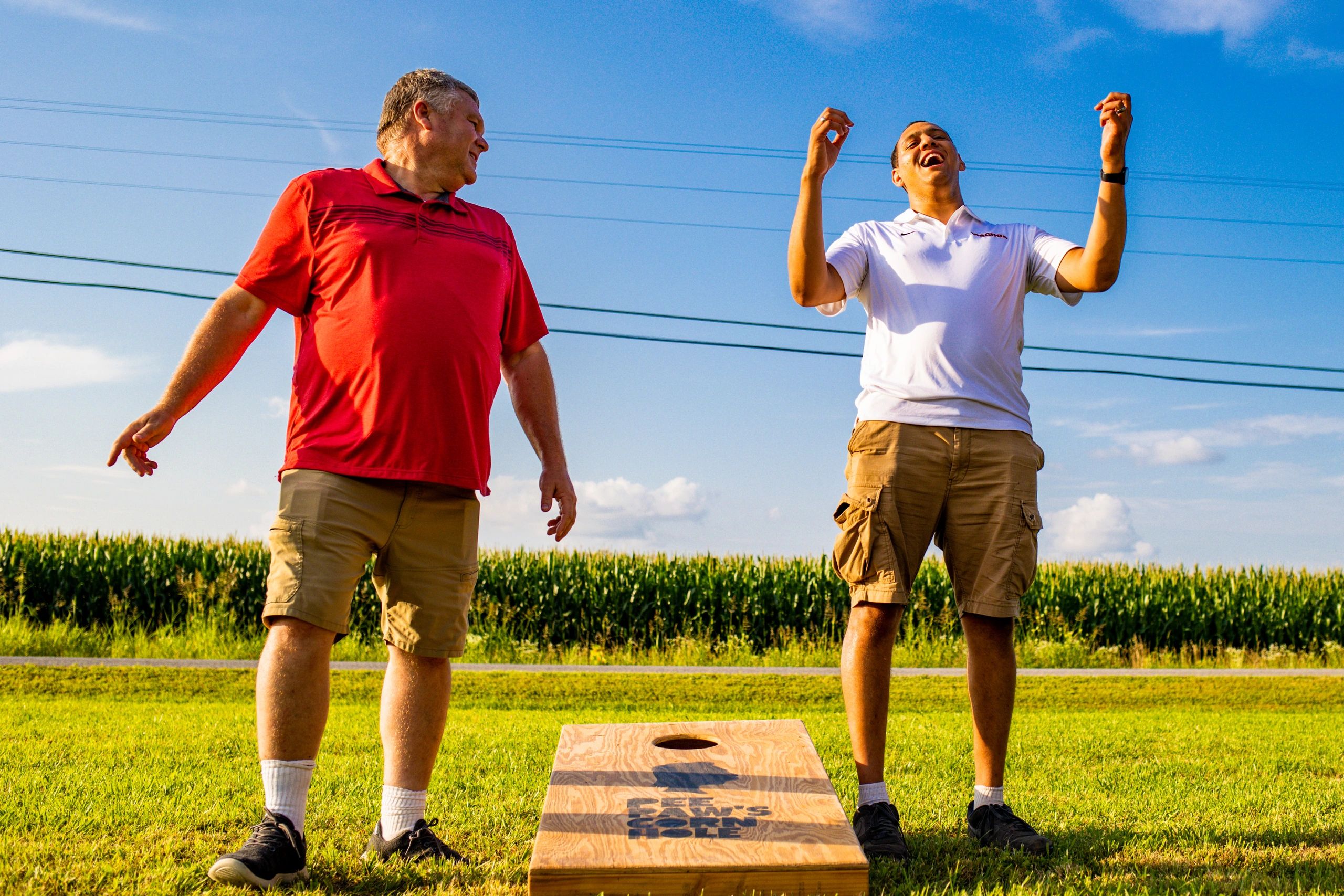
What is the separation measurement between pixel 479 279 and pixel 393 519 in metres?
0.73

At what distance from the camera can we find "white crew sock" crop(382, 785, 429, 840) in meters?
2.79

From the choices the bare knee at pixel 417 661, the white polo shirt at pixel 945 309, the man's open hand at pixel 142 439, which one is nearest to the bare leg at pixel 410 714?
the bare knee at pixel 417 661

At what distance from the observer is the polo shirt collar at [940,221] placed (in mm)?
3242

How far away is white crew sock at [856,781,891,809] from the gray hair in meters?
2.31

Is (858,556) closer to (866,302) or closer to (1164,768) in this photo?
(866,302)

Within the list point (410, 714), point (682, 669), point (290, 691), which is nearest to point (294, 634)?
point (290, 691)

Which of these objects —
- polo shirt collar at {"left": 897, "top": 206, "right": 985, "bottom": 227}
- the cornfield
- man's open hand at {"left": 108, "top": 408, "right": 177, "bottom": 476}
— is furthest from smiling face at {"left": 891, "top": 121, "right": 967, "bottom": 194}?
the cornfield

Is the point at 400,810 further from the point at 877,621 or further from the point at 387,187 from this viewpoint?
the point at 387,187

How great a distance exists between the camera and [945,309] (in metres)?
3.05

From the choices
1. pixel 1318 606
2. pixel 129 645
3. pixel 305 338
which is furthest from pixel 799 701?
pixel 1318 606

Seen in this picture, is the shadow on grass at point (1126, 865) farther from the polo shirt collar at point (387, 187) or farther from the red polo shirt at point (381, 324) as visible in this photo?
the polo shirt collar at point (387, 187)

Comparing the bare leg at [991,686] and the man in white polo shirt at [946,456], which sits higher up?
the man in white polo shirt at [946,456]

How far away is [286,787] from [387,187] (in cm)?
163

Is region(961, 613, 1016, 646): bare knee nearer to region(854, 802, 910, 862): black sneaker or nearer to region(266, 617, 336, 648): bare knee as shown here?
region(854, 802, 910, 862): black sneaker
